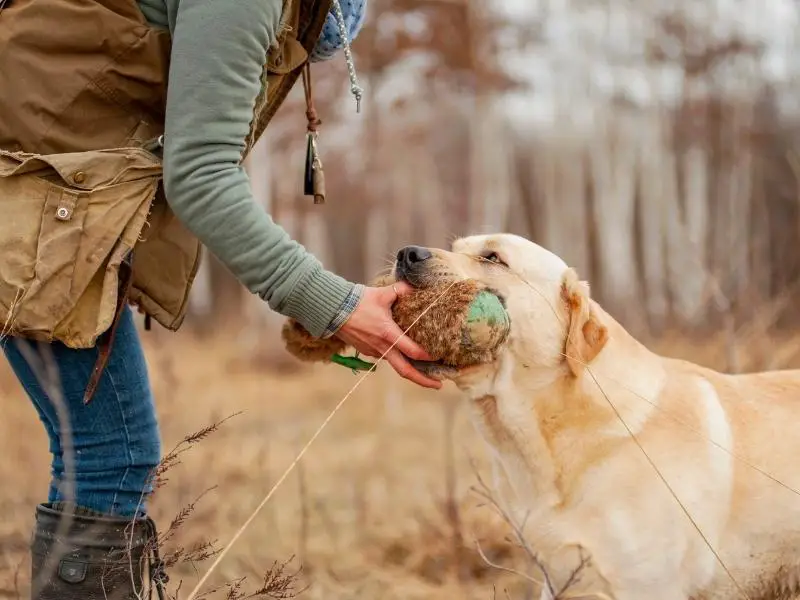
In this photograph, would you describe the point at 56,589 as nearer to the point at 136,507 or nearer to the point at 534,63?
the point at 136,507

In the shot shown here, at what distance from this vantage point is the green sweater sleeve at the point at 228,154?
5.96 feet

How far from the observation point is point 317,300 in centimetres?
199

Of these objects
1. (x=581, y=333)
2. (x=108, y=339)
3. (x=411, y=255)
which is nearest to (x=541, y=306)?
(x=581, y=333)

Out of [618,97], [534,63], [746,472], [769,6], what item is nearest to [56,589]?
[746,472]

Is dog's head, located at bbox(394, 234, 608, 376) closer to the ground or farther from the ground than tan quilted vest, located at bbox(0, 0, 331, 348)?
closer to the ground

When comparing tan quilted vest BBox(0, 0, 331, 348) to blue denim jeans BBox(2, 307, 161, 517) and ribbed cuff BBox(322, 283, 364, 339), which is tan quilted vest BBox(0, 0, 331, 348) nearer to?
blue denim jeans BBox(2, 307, 161, 517)

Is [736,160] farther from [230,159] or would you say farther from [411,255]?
[230,159]

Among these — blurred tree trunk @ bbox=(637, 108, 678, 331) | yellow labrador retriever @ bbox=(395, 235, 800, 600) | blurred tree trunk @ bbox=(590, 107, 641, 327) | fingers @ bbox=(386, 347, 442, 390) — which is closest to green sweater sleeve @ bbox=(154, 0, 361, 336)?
fingers @ bbox=(386, 347, 442, 390)

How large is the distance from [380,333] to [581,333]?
88 cm

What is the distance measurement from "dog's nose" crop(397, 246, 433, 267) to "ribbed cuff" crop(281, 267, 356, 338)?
606 mm

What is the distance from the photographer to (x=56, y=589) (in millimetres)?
2100

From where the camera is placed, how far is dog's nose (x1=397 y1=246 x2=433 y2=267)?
2625 mm

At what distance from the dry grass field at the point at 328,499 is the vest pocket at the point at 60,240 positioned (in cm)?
57

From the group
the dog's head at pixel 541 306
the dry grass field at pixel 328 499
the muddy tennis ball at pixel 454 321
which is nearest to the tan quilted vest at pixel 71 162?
the dry grass field at pixel 328 499
